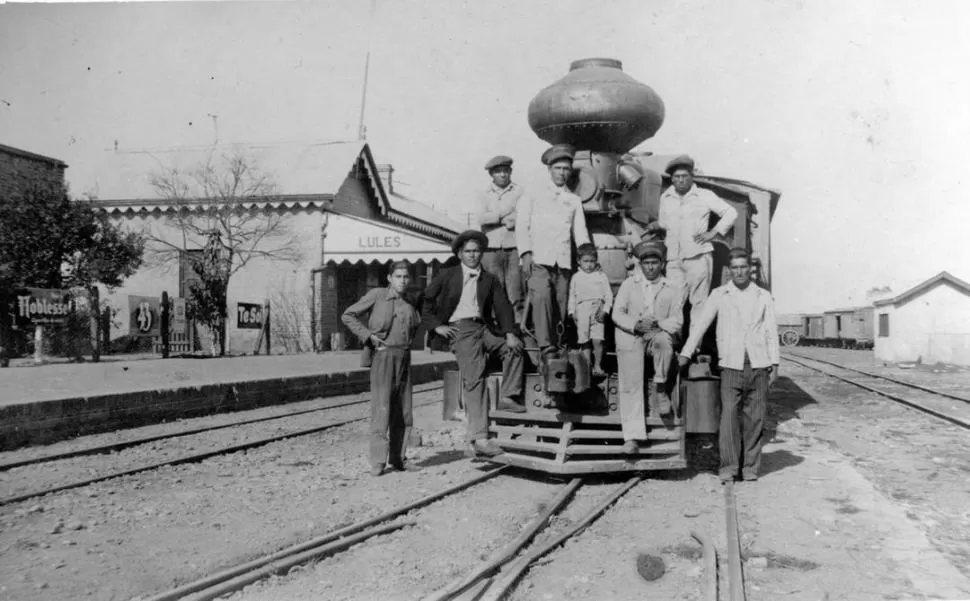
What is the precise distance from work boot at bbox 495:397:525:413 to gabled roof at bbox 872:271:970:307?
1062 inches

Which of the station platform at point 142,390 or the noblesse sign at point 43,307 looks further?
the noblesse sign at point 43,307

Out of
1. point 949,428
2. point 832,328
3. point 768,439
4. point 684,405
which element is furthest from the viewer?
point 832,328

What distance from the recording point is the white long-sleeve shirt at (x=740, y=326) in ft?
24.3

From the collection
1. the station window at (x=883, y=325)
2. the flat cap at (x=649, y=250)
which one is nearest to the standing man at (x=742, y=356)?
the flat cap at (x=649, y=250)

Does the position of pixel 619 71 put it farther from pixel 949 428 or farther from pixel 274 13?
pixel 949 428

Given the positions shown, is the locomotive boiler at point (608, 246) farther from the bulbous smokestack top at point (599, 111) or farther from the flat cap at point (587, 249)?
the flat cap at point (587, 249)

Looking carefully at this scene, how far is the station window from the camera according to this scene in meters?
31.4

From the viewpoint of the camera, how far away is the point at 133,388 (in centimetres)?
1170

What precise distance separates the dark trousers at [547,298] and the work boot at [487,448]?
3.48ft

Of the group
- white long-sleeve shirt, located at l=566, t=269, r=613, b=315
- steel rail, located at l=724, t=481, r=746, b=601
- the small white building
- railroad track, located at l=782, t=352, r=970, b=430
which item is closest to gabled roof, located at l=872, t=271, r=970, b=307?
the small white building

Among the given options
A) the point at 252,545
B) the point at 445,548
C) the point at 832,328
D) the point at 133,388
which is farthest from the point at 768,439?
the point at 832,328

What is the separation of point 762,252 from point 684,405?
10.1 feet

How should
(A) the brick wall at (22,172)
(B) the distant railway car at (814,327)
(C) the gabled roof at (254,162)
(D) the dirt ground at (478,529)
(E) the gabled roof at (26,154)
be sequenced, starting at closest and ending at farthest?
(D) the dirt ground at (478,529) < (A) the brick wall at (22,172) < (E) the gabled roof at (26,154) < (C) the gabled roof at (254,162) < (B) the distant railway car at (814,327)

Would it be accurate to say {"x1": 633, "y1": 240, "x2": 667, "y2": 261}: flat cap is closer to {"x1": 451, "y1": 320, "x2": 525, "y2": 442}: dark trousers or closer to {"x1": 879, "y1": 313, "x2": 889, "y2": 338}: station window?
{"x1": 451, "y1": 320, "x2": 525, "y2": 442}: dark trousers
